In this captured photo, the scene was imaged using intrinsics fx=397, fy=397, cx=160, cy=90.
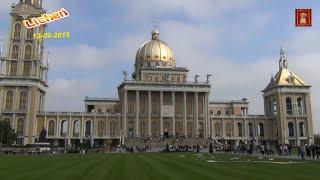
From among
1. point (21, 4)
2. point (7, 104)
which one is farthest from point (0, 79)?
point (21, 4)

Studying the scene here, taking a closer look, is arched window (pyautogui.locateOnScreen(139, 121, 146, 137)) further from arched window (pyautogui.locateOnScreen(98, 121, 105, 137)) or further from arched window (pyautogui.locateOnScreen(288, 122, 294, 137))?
arched window (pyautogui.locateOnScreen(288, 122, 294, 137))

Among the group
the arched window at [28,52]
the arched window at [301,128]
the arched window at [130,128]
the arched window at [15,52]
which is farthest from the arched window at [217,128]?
the arched window at [15,52]

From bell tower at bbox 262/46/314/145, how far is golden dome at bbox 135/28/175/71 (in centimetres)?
3374

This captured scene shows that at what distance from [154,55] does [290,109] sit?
44.9 m

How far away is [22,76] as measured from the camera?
104938 mm

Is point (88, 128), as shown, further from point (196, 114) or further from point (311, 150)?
point (311, 150)

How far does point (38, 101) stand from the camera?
11006 centimetres

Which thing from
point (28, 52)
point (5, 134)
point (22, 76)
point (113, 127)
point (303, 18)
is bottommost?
point (5, 134)

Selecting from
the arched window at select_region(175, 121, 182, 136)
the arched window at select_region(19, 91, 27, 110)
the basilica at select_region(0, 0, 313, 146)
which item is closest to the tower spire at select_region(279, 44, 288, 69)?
the basilica at select_region(0, 0, 313, 146)

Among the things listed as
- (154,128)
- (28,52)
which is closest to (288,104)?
(154,128)

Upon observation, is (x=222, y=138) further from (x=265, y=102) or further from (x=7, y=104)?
(x=7, y=104)

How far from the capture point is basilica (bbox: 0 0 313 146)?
344 ft

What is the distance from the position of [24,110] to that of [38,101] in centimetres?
640

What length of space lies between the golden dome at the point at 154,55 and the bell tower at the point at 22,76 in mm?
30484
